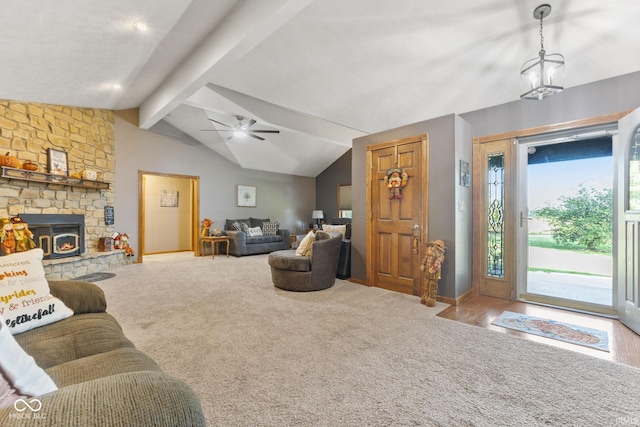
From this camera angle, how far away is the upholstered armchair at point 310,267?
372 centimetres

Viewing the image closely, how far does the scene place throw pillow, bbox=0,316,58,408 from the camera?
26.1 inches

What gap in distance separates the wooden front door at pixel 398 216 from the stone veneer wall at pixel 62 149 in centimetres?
509

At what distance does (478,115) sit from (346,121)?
6.55 feet

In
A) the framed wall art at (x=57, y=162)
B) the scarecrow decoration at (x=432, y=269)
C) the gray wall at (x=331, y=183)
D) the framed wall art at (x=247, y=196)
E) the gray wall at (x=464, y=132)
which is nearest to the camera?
the gray wall at (x=464, y=132)

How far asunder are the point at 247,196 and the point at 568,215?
276 inches

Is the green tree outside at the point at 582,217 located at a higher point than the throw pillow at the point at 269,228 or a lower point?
higher

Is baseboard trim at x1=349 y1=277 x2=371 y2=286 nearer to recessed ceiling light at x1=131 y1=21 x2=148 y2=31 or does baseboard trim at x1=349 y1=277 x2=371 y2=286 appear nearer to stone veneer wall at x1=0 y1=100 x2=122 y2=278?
recessed ceiling light at x1=131 y1=21 x2=148 y2=31

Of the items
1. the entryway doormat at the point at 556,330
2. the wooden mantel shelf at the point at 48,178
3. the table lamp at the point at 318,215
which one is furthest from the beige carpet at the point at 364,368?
the table lamp at the point at 318,215

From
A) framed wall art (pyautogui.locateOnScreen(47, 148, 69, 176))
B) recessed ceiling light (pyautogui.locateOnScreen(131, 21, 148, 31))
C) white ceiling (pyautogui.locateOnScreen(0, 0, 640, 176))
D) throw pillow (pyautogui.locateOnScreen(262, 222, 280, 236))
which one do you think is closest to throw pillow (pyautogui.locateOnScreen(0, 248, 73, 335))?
white ceiling (pyautogui.locateOnScreen(0, 0, 640, 176))

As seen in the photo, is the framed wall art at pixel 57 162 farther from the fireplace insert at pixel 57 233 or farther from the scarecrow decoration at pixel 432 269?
the scarecrow decoration at pixel 432 269

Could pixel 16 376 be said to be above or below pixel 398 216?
below

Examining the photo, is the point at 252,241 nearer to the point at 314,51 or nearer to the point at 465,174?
the point at 314,51

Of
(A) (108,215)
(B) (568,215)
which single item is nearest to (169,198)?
(A) (108,215)

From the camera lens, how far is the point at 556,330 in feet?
8.38
